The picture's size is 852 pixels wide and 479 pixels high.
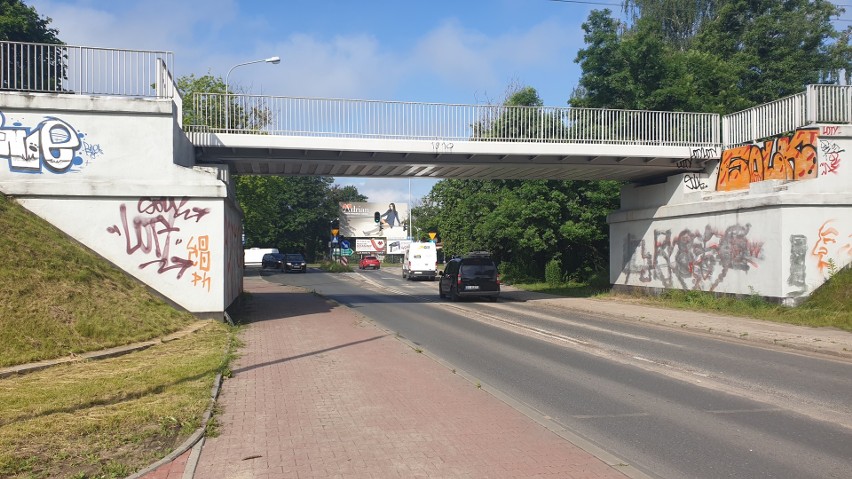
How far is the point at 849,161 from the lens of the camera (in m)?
18.1

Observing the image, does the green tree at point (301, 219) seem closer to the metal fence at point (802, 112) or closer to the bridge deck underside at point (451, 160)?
the bridge deck underside at point (451, 160)

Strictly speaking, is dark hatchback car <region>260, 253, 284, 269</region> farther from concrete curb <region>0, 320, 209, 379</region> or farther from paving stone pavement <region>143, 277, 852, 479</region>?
paving stone pavement <region>143, 277, 852, 479</region>

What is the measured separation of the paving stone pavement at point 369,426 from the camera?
5543mm

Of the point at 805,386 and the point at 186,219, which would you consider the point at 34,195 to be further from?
the point at 805,386

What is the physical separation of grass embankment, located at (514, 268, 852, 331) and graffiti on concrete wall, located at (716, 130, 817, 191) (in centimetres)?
297

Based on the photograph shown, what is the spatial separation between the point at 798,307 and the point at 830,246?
1901 millimetres

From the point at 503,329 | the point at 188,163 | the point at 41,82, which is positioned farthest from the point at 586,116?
the point at 41,82

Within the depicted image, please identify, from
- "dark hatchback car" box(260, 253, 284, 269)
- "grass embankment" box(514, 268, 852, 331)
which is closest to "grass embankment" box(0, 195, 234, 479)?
"grass embankment" box(514, 268, 852, 331)

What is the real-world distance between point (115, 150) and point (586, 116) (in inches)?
553

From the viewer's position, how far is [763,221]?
18.4 m

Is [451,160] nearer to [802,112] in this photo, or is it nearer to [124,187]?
[124,187]

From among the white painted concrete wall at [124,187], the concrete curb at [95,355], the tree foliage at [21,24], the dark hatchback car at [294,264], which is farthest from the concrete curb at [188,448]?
the dark hatchback car at [294,264]

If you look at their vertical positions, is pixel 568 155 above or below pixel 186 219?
above

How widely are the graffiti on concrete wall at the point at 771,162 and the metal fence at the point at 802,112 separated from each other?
2.21 feet
